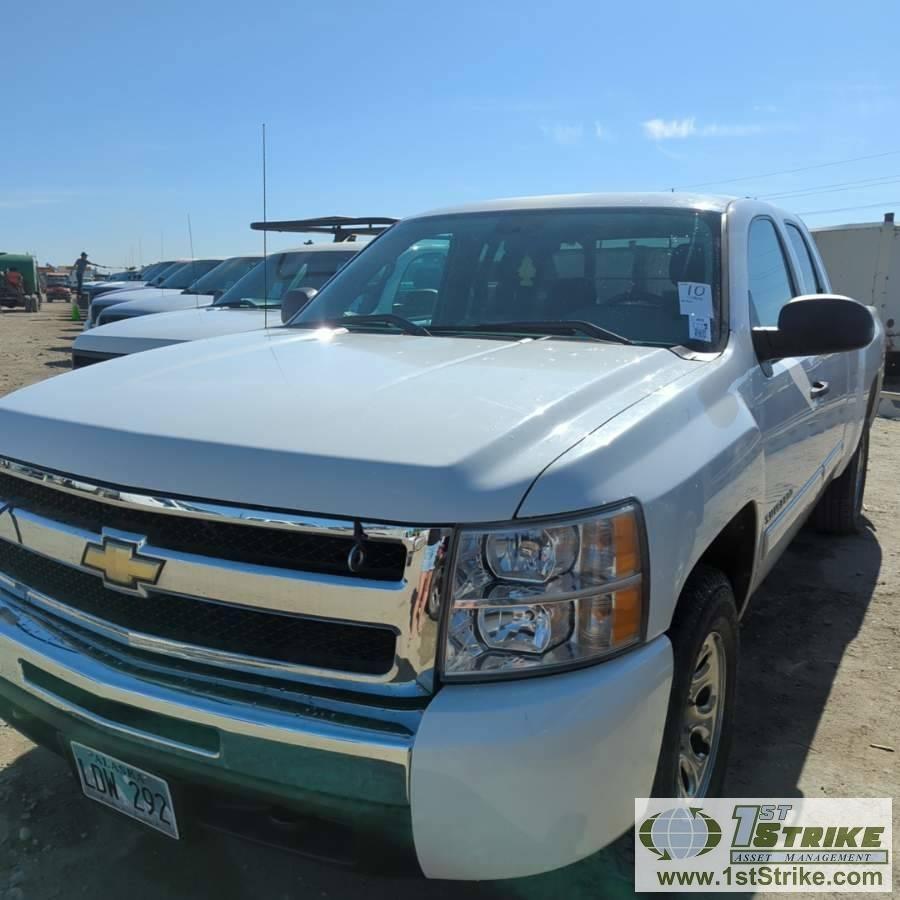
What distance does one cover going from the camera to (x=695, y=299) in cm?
282

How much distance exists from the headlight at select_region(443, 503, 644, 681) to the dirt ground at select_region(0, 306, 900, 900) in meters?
0.28

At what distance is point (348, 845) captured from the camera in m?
1.75

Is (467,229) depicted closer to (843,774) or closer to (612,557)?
(612,557)

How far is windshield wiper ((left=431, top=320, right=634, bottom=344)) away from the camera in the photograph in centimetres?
281

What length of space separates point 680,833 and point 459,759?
2.76ft

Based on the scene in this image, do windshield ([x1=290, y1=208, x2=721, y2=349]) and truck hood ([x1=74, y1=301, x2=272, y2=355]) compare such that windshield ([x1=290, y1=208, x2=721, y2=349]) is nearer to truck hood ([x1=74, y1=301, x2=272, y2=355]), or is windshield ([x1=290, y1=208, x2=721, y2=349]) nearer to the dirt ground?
the dirt ground

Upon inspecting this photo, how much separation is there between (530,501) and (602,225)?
1800 millimetres

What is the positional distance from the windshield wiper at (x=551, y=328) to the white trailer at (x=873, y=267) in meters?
12.5

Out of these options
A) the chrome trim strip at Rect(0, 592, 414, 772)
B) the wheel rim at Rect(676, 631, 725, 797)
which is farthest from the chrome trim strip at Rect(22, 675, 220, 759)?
the wheel rim at Rect(676, 631, 725, 797)

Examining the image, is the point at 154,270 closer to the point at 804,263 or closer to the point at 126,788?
the point at 804,263

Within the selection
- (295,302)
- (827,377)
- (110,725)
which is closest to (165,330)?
(295,302)

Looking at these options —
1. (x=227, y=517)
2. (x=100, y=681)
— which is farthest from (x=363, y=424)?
(x=100, y=681)

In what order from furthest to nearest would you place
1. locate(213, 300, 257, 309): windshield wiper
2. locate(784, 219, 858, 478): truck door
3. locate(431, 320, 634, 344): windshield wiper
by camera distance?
locate(213, 300, 257, 309): windshield wiper, locate(784, 219, 858, 478): truck door, locate(431, 320, 634, 344): windshield wiper

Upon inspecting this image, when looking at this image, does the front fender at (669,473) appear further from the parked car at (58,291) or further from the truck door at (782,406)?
the parked car at (58,291)
